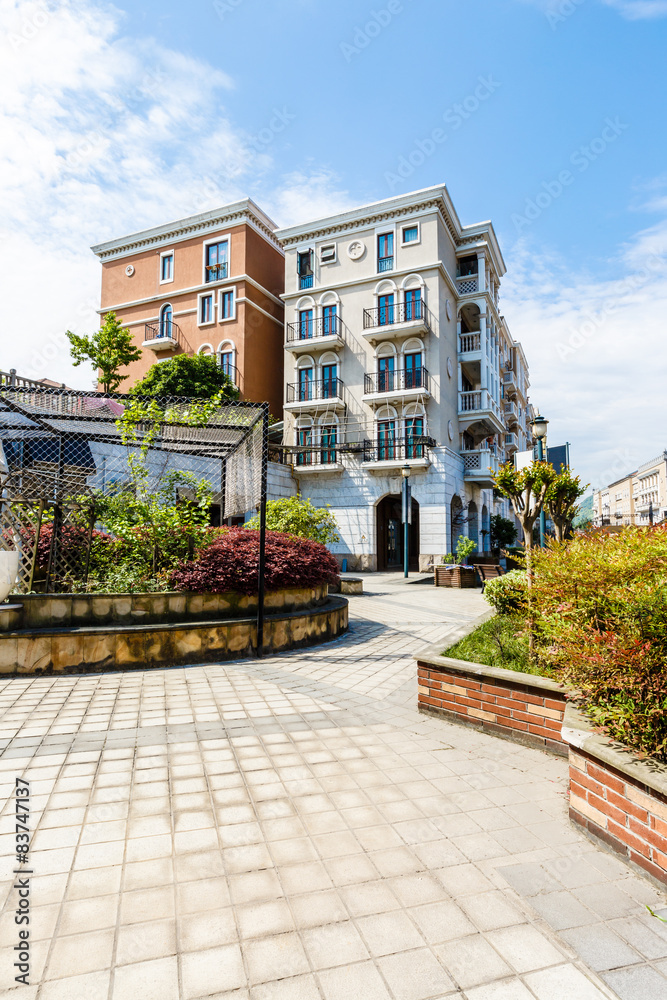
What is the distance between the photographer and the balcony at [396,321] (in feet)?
75.3

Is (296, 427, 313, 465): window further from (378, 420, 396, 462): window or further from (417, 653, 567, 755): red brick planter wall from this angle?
(417, 653, 567, 755): red brick planter wall

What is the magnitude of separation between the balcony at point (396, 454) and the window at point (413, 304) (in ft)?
17.8

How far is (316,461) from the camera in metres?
25.0

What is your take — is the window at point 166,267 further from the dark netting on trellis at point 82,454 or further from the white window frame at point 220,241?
the dark netting on trellis at point 82,454

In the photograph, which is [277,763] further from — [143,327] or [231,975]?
[143,327]

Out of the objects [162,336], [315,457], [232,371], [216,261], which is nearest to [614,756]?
[315,457]

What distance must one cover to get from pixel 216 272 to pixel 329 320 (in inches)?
264

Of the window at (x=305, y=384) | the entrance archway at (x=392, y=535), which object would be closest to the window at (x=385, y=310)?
the window at (x=305, y=384)

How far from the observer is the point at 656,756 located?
2521mm

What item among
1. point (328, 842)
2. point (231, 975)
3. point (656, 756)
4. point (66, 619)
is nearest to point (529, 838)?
point (656, 756)

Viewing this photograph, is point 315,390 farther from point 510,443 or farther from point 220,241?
point 510,443

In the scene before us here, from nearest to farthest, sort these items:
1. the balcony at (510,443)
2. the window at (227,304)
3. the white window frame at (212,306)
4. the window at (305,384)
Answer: the window at (305,384) → the window at (227,304) → the white window frame at (212,306) → the balcony at (510,443)

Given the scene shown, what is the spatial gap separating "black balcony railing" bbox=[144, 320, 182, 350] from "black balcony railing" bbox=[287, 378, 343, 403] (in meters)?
7.04

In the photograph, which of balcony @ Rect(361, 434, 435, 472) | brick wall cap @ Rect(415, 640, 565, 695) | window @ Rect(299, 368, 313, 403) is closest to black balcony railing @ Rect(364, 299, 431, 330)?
window @ Rect(299, 368, 313, 403)
